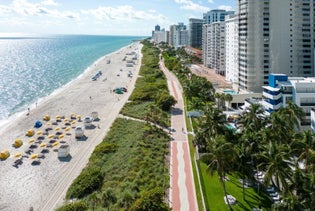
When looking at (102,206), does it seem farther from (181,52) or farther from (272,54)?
(181,52)

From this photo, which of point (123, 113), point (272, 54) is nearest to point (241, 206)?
point (123, 113)

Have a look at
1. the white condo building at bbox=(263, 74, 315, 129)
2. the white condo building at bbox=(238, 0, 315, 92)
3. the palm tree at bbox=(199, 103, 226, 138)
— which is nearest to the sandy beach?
the palm tree at bbox=(199, 103, 226, 138)

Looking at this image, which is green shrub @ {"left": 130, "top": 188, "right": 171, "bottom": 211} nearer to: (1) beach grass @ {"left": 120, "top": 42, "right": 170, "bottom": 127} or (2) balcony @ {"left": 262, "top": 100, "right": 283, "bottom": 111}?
(1) beach grass @ {"left": 120, "top": 42, "right": 170, "bottom": 127}

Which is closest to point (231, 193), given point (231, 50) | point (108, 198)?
point (108, 198)

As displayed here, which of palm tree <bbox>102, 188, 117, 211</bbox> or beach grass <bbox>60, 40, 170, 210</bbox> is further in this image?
beach grass <bbox>60, 40, 170, 210</bbox>

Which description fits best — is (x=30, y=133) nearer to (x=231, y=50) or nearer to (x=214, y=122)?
(x=214, y=122)

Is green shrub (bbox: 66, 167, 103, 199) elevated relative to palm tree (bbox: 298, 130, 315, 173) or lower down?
lower down

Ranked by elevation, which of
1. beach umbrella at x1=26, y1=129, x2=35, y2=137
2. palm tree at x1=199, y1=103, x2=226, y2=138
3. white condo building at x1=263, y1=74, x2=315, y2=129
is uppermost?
white condo building at x1=263, y1=74, x2=315, y2=129
